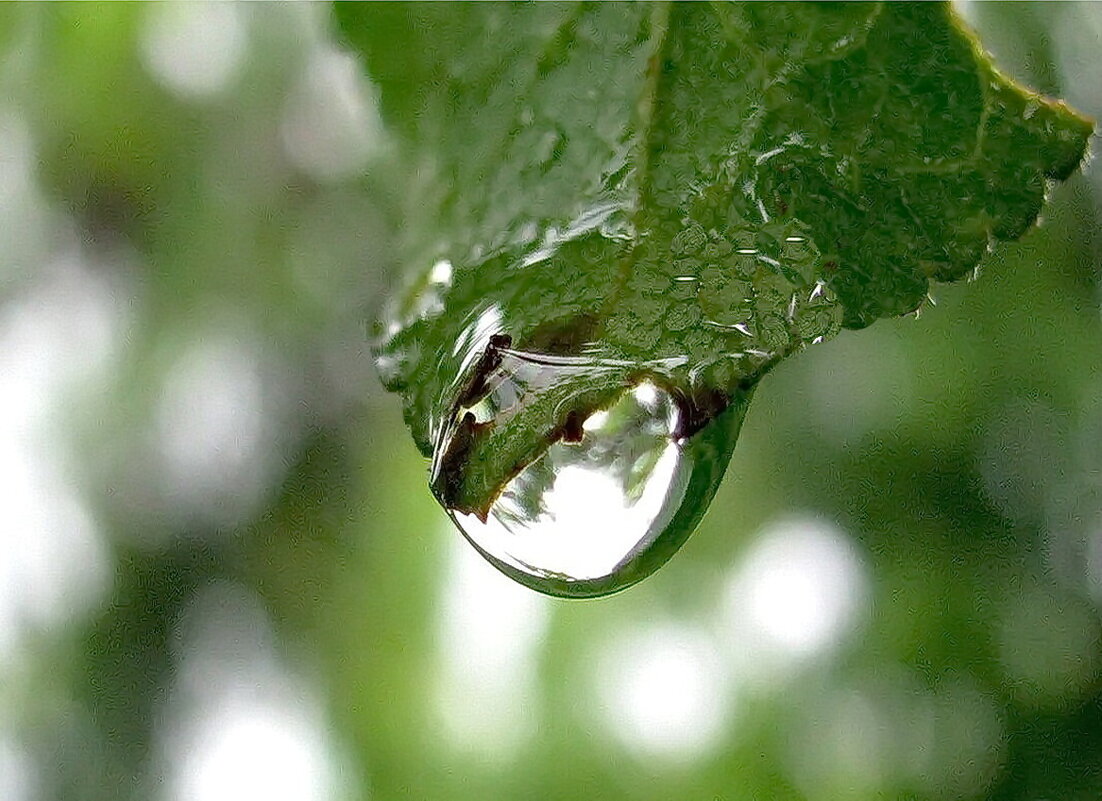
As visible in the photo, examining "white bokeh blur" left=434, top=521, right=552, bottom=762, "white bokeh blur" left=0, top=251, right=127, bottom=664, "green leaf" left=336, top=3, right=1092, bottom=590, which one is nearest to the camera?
"green leaf" left=336, top=3, right=1092, bottom=590

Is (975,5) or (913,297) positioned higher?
(913,297)

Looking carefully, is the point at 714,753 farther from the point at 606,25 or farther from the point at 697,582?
the point at 606,25

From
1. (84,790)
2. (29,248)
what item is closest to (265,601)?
(84,790)

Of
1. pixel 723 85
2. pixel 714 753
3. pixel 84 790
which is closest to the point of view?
pixel 723 85

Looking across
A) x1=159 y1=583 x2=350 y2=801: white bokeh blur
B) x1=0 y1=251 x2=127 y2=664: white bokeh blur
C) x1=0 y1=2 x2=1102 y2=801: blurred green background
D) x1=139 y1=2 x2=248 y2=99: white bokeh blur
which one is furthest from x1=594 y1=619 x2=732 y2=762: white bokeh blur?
x1=139 y1=2 x2=248 y2=99: white bokeh blur

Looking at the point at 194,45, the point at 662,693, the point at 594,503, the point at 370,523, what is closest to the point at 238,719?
the point at 370,523

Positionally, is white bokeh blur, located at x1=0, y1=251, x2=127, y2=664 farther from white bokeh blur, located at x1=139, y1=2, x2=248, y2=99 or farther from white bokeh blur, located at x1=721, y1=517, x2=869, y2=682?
white bokeh blur, located at x1=721, y1=517, x2=869, y2=682

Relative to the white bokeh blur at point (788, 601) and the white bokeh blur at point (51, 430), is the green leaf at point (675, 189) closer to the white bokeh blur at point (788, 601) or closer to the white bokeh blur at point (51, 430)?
the white bokeh blur at point (788, 601)
